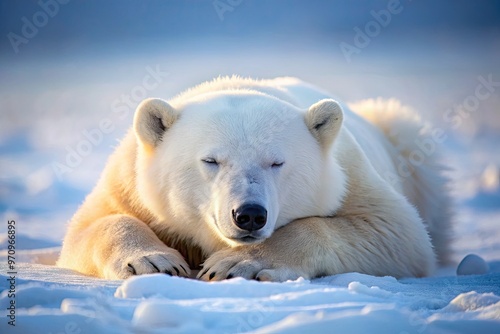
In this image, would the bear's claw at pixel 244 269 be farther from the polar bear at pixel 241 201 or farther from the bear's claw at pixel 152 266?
the bear's claw at pixel 152 266

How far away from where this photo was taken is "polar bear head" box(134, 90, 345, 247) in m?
4.33

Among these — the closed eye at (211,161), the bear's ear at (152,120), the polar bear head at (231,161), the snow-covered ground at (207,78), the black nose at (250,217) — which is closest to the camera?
the snow-covered ground at (207,78)

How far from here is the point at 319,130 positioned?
494cm

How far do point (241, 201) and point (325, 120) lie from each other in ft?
3.74

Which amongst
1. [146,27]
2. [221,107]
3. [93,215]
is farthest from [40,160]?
[221,107]

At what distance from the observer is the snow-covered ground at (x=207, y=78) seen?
2885mm

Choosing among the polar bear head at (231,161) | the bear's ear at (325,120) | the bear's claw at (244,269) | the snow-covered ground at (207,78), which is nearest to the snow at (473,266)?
the snow-covered ground at (207,78)

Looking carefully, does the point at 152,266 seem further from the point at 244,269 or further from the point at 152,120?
the point at 152,120

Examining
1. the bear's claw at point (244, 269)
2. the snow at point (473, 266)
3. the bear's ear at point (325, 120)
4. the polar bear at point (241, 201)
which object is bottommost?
the snow at point (473, 266)

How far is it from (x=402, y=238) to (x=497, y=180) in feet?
21.3

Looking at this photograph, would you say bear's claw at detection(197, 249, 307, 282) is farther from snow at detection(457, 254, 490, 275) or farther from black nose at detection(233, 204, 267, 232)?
snow at detection(457, 254, 490, 275)

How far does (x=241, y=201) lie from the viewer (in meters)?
4.05

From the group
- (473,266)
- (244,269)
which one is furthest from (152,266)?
(473,266)

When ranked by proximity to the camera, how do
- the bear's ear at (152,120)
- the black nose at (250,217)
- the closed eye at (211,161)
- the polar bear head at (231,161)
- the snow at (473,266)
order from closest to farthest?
the black nose at (250,217) → the polar bear head at (231,161) → the closed eye at (211,161) → the bear's ear at (152,120) → the snow at (473,266)
